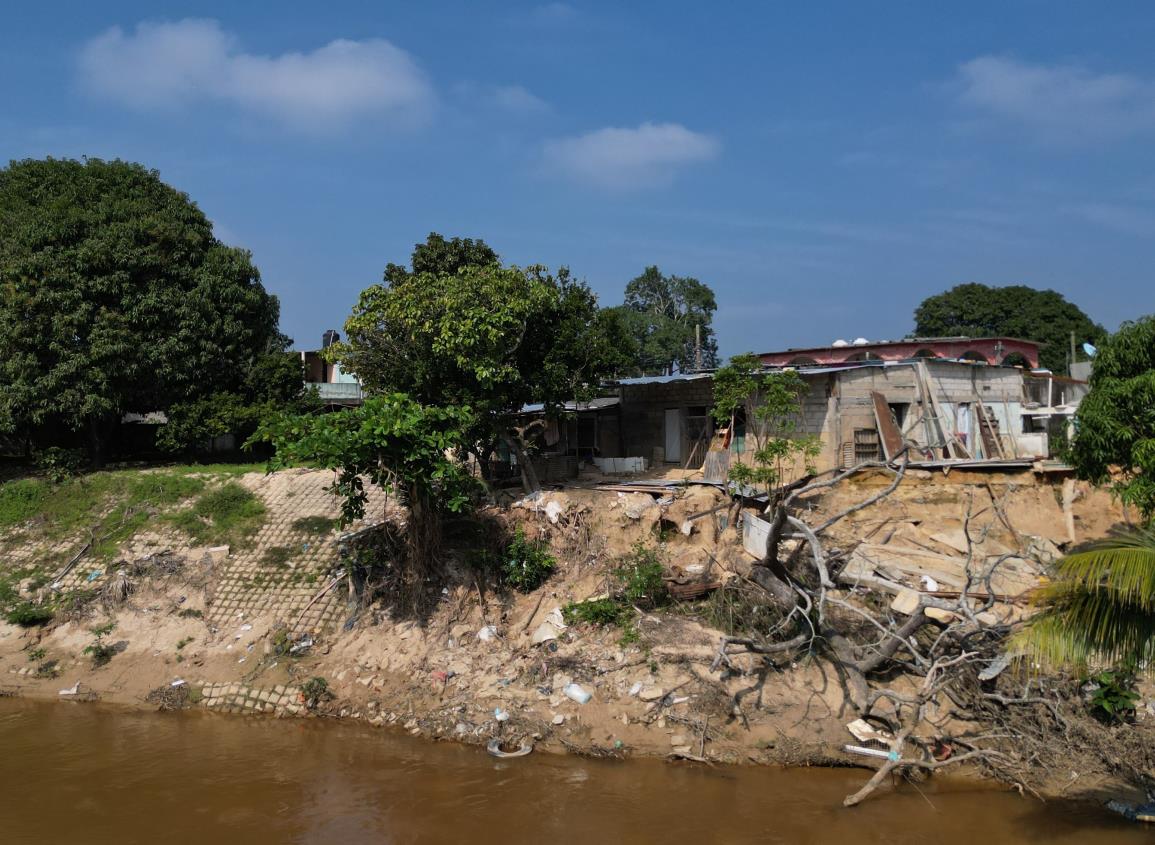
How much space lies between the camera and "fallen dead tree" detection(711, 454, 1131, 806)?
8992 mm

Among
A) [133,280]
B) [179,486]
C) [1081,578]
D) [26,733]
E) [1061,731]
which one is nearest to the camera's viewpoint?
[1081,578]

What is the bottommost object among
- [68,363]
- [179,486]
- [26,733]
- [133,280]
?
[26,733]

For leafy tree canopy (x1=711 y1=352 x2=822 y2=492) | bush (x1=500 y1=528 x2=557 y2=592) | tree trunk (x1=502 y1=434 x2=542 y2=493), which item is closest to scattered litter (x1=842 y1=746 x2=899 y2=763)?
leafy tree canopy (x1=711 y1=352 x2=822 y2=492)

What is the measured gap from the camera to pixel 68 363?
16.9 meters

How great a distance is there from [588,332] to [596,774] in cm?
794

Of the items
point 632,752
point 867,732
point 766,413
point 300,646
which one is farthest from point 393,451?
point 867,732

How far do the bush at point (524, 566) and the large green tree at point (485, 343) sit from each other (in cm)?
206

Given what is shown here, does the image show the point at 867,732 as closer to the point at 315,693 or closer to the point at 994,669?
the point at 994,669

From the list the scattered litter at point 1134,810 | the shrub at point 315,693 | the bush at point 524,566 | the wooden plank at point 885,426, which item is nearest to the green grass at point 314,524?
the shrub at point 315,693

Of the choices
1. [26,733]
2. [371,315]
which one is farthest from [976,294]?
[26,733]

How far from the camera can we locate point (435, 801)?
29.5 ft

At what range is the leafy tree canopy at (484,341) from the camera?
531 inches

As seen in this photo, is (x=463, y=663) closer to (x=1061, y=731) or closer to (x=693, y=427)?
(x=1061, y=731)

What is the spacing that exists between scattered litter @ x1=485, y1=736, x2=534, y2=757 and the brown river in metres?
0.10
